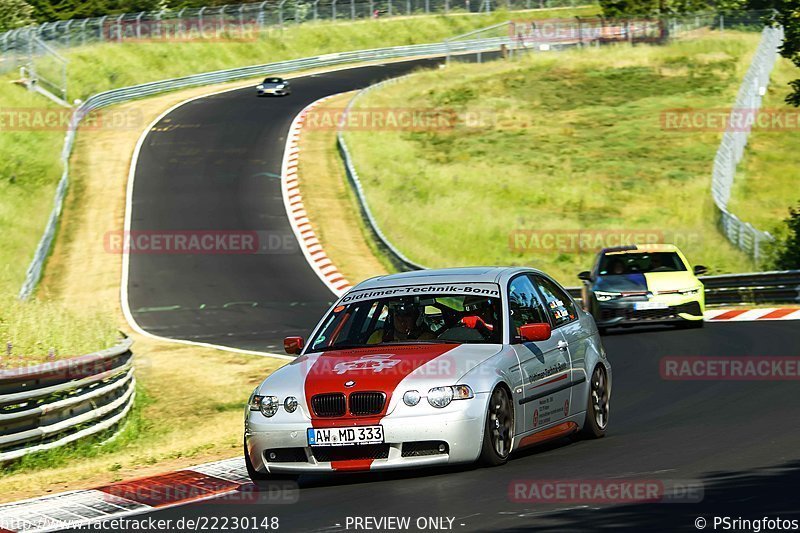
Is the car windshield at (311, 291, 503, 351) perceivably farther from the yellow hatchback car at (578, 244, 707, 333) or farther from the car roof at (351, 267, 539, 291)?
the yellow hatchback car at (578, 244, 707, 333)

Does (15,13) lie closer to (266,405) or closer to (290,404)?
(266,405)

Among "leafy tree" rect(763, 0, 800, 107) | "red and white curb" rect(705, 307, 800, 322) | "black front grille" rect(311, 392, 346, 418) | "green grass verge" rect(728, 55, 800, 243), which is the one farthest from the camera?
"green grass verge" rect(728, 55, 800, 243)

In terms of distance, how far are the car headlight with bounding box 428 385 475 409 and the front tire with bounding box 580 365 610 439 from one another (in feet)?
6.87

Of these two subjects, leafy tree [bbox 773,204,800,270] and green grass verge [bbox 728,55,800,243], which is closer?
leafy tree [bbox 773,204,800,270]

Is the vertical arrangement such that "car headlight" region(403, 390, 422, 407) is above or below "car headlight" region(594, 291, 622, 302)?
above

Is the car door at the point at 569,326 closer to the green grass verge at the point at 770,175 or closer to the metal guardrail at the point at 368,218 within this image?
the metal guardrail at the point at 368,218

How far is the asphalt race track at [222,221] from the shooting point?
2845 cm

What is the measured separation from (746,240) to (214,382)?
60.0 ft

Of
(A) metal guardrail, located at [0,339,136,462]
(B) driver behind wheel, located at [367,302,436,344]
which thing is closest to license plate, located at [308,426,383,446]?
(B) driver behind wheel, located at [367,302,436,344]

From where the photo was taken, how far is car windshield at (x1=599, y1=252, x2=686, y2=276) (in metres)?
22.6

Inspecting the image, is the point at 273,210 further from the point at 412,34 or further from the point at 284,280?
the point at 412,34

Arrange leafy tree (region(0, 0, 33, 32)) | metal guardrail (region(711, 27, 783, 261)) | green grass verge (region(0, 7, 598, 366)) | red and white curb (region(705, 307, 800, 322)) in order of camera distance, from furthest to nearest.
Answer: leafy tree (region(0, 0, 33, 32)) < metal guardrail (region(711, 27, 783, 261)) < red and white curb (region(705, 307, 800, 322)) < green grass verge (region(0, 7, 598, 366))

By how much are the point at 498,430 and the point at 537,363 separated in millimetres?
902

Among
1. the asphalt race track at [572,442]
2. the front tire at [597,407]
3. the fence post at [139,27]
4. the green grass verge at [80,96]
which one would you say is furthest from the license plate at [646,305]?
the fence post at [139,27]
